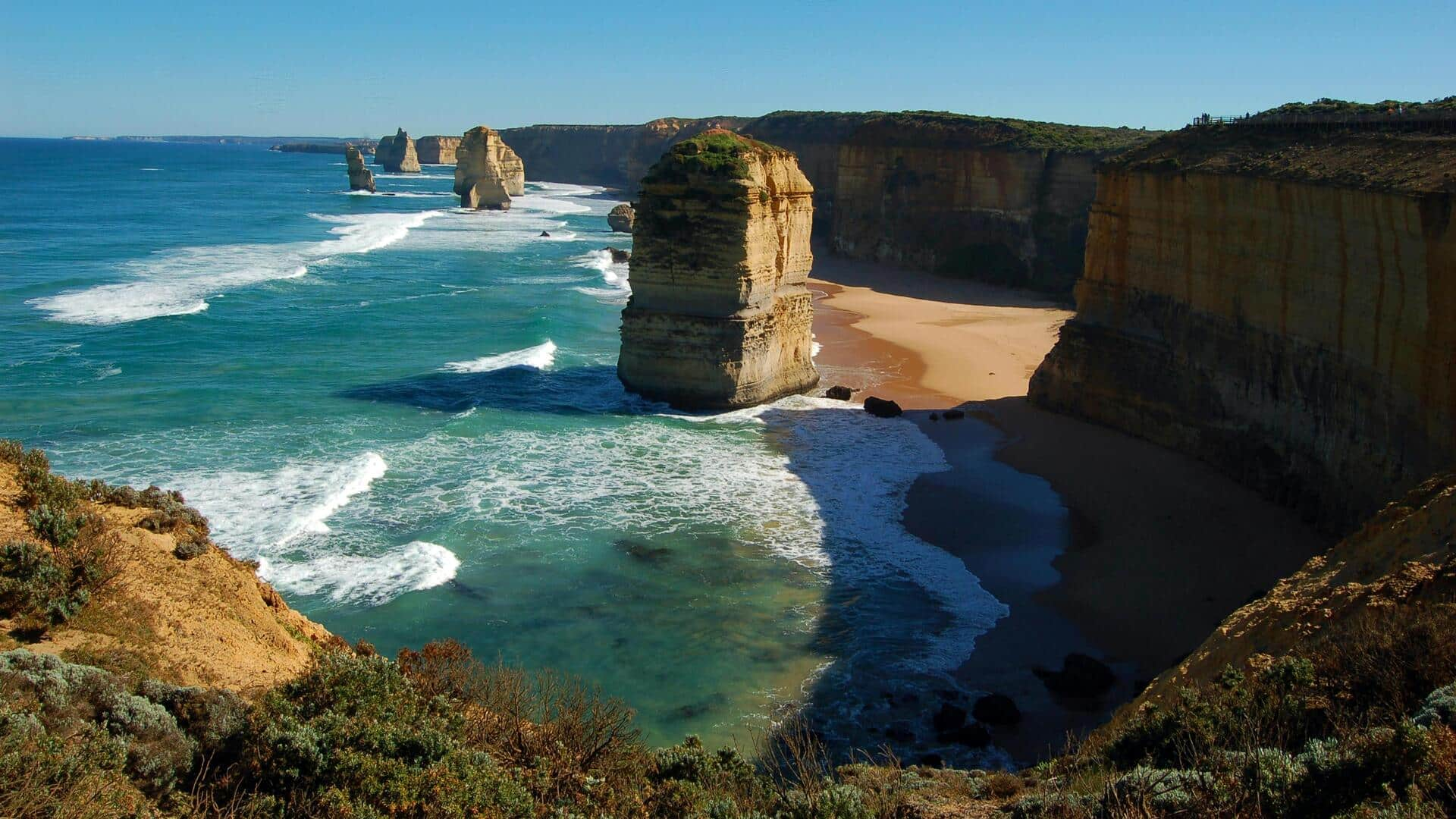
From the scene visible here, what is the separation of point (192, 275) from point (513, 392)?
2317cm

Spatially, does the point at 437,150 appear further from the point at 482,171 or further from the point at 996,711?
the point at 996,711

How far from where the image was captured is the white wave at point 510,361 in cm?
3030

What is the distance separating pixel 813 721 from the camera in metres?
13.1

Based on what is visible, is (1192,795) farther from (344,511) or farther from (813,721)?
(344,511)

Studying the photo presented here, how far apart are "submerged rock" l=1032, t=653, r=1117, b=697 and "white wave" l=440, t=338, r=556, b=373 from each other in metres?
19.6

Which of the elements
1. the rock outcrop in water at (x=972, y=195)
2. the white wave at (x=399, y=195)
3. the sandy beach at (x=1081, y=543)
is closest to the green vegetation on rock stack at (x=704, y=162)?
the sandy beach at (x=1081, y=543)

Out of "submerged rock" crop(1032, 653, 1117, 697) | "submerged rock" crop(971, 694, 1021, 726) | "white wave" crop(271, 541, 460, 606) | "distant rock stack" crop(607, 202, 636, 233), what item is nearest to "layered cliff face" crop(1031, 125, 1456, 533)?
"submerged rock" crop(1032, 653, 1117, 697)

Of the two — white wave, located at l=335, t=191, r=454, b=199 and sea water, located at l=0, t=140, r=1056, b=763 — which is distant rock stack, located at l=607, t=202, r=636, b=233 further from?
white wave, located at l=335, t=191, r=454, b=199

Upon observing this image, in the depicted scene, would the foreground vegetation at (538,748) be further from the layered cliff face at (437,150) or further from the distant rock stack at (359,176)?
the layered cliff face at (437,150)

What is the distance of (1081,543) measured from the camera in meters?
19.0

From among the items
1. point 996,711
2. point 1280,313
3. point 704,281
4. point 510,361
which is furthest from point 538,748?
point 510,361

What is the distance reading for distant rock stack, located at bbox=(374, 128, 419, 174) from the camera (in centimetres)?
13850

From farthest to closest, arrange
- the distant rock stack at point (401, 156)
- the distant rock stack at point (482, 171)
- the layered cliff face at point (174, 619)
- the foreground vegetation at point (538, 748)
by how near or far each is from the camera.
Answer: the distant rock stack at point (401, 156)
the distant rock stack at point (482, 171)
the layered cliff face at point (174, 619)
the foreground vegetation at point (538, 748)

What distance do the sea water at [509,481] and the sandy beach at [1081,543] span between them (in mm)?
723
